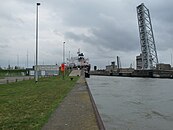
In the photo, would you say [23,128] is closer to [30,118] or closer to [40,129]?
[40,129]

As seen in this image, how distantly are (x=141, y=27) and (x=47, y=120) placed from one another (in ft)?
343

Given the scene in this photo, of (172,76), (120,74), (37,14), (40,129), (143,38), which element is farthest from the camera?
(120,74)

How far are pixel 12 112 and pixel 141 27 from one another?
338 ft

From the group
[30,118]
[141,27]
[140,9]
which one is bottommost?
[30,118]

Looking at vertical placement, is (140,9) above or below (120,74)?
above

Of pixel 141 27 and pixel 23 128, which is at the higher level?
pixel 141 27

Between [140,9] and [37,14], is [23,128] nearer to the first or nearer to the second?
[37,14]

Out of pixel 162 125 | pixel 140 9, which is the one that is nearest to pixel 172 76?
pixel 140 9

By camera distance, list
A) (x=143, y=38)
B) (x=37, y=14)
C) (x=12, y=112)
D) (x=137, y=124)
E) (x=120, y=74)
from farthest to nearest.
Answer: (x=120, y=74), (x=143, y=38), (x=37, y=14), (x=137, y=124), (x=12, y=112)

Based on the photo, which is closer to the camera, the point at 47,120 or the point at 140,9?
the point at 47,120

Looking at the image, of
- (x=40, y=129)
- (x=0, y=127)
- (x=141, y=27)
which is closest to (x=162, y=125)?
(x=40, y=129)

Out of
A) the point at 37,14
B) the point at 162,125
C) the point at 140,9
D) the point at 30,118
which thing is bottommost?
the point at 162,125

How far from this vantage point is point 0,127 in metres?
9.61

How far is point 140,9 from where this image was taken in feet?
365
